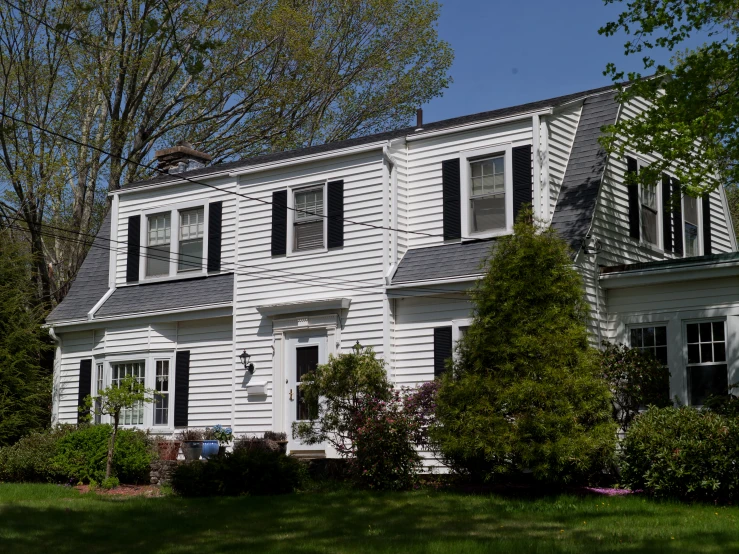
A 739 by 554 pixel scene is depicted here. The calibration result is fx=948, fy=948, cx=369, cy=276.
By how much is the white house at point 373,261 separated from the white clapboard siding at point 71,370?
50 millimetres

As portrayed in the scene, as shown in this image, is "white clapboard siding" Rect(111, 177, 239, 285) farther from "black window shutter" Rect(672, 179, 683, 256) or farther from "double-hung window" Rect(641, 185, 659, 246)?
"black window shutter" Rect(672, 179, 683, 256)

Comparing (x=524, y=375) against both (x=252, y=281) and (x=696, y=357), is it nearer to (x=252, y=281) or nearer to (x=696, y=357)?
(x=696, y=357)

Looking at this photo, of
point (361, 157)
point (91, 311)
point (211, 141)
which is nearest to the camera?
point (361, 157)

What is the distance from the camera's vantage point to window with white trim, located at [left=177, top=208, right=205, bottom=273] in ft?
69.1

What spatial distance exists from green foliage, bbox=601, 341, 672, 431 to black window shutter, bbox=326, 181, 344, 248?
5664 mm

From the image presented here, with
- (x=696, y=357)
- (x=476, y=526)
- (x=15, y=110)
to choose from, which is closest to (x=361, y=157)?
(x=696, y=357)

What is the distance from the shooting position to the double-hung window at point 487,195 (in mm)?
17547

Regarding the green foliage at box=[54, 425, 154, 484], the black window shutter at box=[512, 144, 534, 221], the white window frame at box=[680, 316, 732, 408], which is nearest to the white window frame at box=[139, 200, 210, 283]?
the green foliage at box=[54, 425, 154, 484]

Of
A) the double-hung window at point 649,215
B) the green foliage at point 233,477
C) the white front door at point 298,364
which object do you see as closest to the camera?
the green foliage at point 233,477

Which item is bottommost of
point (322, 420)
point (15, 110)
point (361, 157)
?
point (322, 420)

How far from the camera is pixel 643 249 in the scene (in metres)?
18.8

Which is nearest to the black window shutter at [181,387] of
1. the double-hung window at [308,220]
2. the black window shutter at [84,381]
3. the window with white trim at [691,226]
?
the black window shutter at [84,381]

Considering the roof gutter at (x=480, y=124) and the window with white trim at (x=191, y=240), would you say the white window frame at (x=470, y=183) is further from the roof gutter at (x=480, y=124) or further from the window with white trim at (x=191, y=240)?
the window with white trim at (x=191, y=240)

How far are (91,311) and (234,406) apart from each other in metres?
4.77
